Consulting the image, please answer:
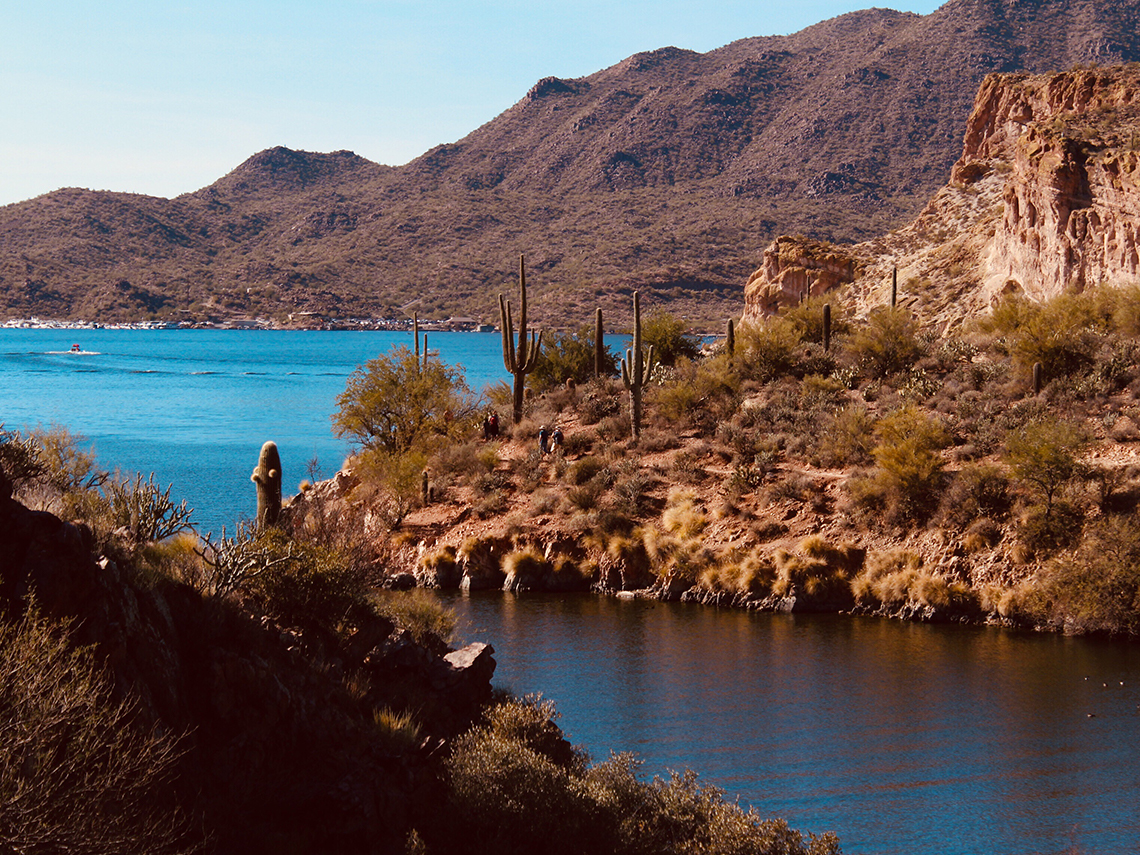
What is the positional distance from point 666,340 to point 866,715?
1191 inches

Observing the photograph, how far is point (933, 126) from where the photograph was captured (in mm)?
143625

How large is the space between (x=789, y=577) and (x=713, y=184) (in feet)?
452

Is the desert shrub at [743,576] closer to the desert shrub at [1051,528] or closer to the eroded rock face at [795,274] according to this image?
the desert shrub at [1051,528]

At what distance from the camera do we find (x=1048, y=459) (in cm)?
2694

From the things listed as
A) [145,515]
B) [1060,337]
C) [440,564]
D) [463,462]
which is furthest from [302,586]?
[1060,337]

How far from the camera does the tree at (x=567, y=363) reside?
46844 mm

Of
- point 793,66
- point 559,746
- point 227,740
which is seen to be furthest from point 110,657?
point 793,66

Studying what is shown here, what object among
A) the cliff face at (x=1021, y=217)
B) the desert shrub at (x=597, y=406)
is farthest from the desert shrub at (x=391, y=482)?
the cliff face at (x=1021, y=217)

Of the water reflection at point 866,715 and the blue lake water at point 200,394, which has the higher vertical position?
the blue lake water at point 200,394

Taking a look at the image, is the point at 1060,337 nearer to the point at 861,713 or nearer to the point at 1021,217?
the point at 1021,217

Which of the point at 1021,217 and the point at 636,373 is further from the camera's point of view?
the point at 1021,217

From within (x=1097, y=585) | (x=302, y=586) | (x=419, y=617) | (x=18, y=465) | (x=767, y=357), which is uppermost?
(x=767, y=357)

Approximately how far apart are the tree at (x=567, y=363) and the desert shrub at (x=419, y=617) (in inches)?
1138

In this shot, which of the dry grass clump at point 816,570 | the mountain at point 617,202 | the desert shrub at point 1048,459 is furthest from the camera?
the mountain at point 617,202
